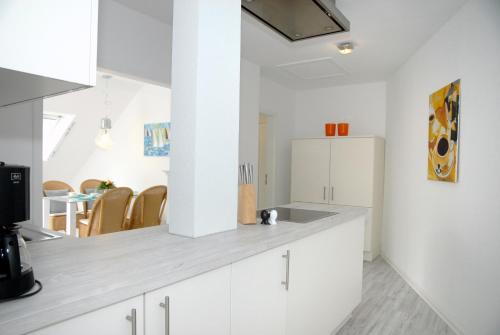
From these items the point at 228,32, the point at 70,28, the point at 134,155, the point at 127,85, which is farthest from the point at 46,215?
the point at 70,28

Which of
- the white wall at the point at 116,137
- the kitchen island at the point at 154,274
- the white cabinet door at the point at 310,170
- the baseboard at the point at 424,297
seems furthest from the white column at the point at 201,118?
the white wall at the point at 116,137

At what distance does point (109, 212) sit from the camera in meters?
3.60

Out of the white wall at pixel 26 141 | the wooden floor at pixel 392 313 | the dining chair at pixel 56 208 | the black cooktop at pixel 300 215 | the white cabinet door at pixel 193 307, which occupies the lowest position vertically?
the wooden floor at pixel 392 313

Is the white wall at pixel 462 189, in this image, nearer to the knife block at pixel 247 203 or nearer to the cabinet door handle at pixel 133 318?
the knife block at pixel 247 203

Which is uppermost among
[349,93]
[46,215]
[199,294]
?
[349,93]

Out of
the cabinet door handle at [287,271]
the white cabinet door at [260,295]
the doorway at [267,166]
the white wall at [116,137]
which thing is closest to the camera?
the white cabinet door at [260,295]

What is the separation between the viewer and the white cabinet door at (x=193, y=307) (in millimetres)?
984

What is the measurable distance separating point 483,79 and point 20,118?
3255 mm

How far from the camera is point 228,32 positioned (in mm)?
1662

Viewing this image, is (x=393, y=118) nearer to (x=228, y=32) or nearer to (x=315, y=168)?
(x=315, y=168)

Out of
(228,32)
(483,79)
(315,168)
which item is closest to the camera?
(228,32)

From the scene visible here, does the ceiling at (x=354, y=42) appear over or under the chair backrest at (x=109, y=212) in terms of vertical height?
over

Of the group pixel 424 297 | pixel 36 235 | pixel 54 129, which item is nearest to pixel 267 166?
pixel 424 297

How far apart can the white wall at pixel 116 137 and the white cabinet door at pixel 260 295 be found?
4.59 m
